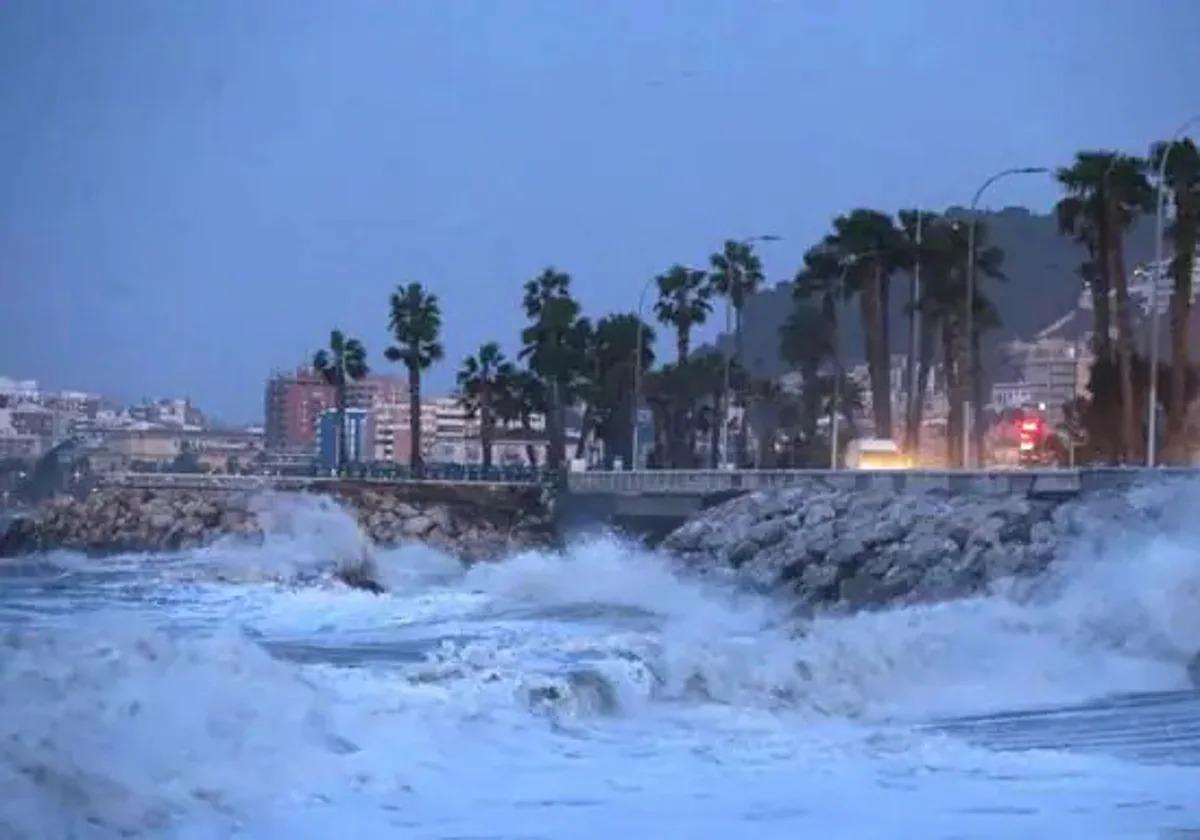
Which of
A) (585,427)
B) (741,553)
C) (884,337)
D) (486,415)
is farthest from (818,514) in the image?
(486,415)

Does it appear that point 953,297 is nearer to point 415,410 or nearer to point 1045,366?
point 415,410

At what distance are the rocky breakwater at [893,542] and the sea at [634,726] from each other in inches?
227

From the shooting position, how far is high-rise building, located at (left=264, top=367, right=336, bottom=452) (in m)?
122

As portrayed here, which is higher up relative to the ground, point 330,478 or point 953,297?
point 953,297

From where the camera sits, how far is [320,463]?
91.1m

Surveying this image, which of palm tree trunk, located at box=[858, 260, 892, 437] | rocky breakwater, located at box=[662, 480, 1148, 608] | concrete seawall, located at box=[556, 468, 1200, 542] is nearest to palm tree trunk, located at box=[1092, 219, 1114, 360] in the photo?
palm tree trunk, located at box=[858, 260, 892, 437]

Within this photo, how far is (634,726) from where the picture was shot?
1509 centimetres

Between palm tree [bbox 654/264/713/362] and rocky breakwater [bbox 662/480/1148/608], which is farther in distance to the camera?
palm tree [bbox 654/264/713/362]

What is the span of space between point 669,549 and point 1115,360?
22.8 metres

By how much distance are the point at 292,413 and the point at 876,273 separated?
7254 centimetres

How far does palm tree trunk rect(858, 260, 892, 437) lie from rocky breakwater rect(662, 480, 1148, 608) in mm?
19623

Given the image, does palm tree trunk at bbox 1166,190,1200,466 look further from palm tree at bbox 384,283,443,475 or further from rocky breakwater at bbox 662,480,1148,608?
palm tree at bbox 384,283,443,475

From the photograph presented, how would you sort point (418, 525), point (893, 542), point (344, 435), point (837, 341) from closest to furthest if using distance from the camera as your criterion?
1. point (893, 542)
2. point (418, 525)
3. point (837, 341)
4. point (344, 435)

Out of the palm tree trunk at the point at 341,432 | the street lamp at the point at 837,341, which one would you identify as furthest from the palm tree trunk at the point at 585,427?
the street lamp at the point at 837,341
